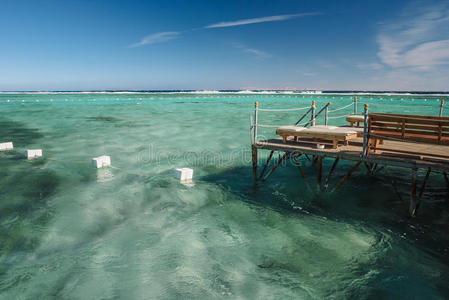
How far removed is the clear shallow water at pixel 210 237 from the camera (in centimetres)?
599

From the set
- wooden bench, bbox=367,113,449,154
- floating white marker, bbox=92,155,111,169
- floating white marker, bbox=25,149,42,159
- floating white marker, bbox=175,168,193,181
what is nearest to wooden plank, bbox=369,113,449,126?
wooden bench, bbox=367,113,449,154

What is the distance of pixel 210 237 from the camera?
26.2 ft

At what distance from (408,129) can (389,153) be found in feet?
3.44

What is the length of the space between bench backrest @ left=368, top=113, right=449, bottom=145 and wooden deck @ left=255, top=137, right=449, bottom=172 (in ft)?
1.76

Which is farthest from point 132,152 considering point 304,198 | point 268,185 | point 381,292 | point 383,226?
point 381,292

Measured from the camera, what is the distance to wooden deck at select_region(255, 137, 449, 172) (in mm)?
8258

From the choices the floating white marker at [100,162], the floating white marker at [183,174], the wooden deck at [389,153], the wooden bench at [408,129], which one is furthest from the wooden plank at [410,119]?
the floating white marker at [100,162]

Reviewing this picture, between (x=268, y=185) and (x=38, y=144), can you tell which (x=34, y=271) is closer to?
(x=268, y=185)

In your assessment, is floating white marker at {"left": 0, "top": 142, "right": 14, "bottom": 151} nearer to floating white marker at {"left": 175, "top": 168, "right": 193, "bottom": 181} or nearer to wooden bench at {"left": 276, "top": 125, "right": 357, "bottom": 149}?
floating white marker at {"left": 175, "top": 168, "right": 193, "bottom": 181}

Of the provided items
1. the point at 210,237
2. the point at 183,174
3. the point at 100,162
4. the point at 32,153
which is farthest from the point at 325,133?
the point at 32,153

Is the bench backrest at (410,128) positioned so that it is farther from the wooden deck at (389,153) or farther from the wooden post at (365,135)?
the wooden deck at (389,153)

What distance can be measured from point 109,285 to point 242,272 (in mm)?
2692

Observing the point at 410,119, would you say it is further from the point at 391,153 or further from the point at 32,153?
the point at 32,153

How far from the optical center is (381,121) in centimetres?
→ 888
